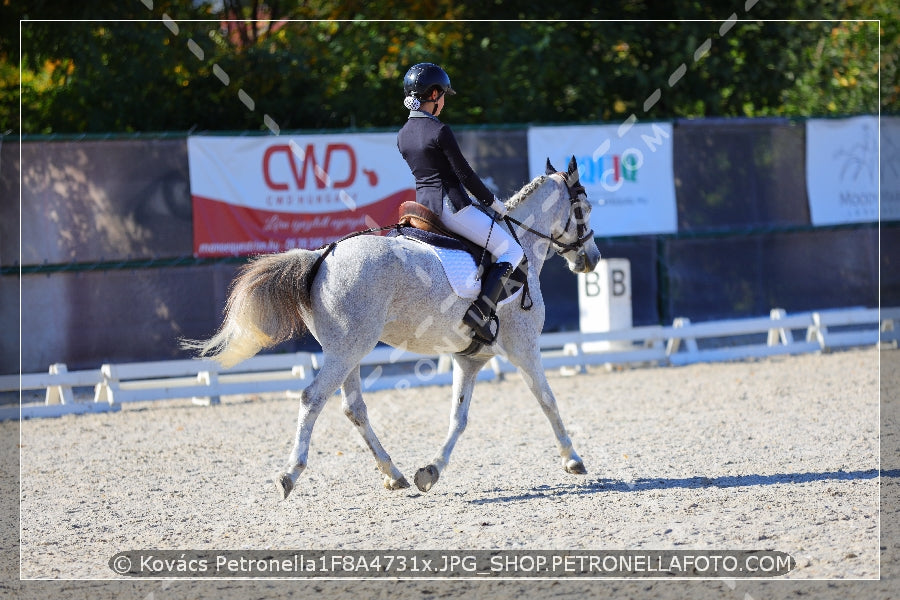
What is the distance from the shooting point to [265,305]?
6.20m

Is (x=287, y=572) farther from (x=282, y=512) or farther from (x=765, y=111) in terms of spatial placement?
(x=765, y=111)

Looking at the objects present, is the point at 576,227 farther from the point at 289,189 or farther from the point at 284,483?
the point at 289,189

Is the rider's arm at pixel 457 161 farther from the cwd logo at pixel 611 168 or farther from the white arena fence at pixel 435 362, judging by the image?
the cwd logo at pixel 611 168

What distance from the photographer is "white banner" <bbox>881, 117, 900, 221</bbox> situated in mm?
15180

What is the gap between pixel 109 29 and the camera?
15078 millimetres

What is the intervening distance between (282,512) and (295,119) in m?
10.9

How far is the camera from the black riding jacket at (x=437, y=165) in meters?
6.46

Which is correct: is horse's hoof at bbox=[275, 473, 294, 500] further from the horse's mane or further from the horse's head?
the horse's head

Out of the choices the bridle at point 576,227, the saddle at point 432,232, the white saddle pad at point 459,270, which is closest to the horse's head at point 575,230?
the bridle at point 576,227

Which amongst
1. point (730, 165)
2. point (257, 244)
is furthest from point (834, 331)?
point (257, 244)

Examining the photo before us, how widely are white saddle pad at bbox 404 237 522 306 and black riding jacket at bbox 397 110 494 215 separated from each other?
0.92ft

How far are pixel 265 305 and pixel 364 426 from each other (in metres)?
1.13

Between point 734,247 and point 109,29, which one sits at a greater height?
point 109,29

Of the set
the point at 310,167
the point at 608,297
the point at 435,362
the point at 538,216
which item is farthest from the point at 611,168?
the point at 538,216
